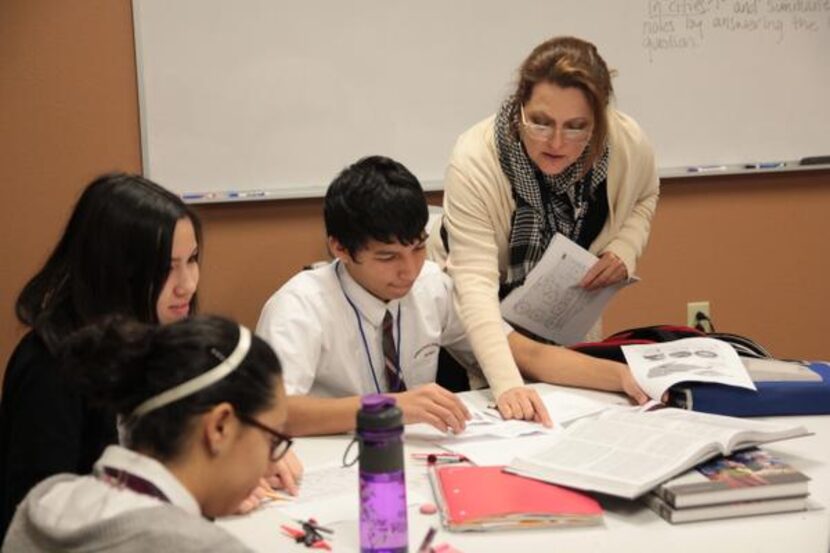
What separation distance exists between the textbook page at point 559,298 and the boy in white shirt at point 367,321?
15 cm

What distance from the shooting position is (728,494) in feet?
4.49

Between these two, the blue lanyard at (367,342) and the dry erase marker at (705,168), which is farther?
the dry erase marker at (705,168)

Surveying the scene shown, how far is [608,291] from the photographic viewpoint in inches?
88.6

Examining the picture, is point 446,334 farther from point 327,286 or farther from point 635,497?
point 635,497

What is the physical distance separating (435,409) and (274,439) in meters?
0.62

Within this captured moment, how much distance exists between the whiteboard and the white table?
180cm

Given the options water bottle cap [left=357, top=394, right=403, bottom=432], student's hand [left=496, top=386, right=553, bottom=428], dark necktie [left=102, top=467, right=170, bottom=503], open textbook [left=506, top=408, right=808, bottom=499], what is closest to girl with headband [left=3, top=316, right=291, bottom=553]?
dark necktie [left=102, top=467, right=170, bottom=503]

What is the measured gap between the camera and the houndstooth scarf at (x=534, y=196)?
2100 millimetres

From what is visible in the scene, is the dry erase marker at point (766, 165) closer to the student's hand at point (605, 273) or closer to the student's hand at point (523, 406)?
the student's hand at point (605, 273)

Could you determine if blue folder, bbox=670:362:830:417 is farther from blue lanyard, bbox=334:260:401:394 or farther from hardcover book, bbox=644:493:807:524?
blue lanyard, bbox=334:260:401:394

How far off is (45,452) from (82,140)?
1818 mm

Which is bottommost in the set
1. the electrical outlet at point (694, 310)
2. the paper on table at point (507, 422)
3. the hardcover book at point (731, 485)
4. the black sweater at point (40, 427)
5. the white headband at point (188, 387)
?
the electrical outlet at point (694, 310)

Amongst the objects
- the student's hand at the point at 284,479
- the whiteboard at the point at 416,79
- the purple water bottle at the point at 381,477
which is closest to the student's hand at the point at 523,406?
the student's hand at the point at 284,479

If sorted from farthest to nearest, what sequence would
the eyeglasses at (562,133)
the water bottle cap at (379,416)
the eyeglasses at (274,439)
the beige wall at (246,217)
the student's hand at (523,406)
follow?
the beige wall at (246,217) → the eyeglasses at (562,133) → the student's hand at (523,406) → the water bottle cap at (379,416) → the eyeglasses at (274,439)
